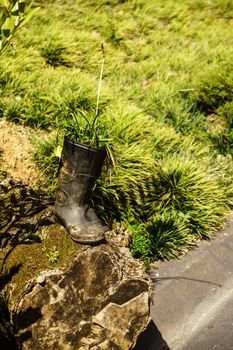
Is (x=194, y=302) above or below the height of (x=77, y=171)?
below

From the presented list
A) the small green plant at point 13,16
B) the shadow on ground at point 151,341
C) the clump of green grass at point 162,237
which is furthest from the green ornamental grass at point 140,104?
the small green plant at point 13,16

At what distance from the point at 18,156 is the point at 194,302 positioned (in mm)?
1984

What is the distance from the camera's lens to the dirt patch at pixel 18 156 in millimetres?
3538

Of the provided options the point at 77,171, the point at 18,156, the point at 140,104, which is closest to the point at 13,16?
the point at 77,171

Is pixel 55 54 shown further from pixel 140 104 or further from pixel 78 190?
pixel 78 190

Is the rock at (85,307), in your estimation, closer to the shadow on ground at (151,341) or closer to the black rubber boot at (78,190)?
the black rubber boot at (78,190)

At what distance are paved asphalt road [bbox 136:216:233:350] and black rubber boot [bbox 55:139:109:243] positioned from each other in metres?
0.98

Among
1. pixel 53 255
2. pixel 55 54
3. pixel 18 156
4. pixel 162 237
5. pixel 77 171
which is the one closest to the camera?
pixel 53 255

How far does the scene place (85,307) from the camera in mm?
2143

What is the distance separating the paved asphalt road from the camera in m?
2.84

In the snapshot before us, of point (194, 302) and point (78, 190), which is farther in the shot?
point (194, 302)

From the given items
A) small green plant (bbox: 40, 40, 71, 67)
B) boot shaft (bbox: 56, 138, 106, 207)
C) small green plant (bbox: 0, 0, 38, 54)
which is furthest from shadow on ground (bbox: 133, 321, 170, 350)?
small green plant (bbox: 40, 40, 71, 67)

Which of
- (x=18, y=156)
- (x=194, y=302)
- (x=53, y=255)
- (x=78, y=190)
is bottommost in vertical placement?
(x=194, y=302)

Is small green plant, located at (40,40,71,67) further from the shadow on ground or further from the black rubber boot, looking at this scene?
the shadow on ground
